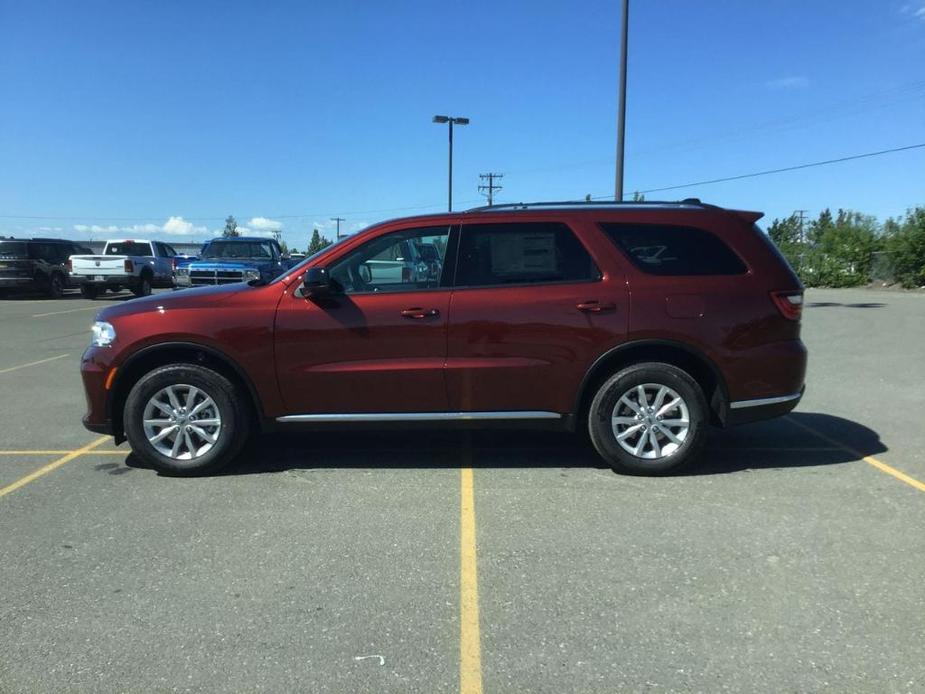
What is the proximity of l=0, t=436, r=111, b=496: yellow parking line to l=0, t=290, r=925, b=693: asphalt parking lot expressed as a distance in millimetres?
25

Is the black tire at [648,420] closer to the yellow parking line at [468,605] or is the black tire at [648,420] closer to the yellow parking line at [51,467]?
the yellow parking line at [468,605]

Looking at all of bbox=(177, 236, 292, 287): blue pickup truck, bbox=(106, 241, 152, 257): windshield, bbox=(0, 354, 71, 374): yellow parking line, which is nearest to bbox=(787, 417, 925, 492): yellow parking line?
bbox=(0, 354, 71, 374): yellow parking line

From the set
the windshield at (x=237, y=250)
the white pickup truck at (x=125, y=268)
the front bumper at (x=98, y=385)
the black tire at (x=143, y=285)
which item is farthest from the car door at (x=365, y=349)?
the black tire at (x=143, y=285)

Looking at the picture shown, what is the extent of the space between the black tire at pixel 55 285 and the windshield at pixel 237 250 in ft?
35.3

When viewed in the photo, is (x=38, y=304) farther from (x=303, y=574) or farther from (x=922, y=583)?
(x=922, y=583)

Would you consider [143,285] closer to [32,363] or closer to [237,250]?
[237,250]

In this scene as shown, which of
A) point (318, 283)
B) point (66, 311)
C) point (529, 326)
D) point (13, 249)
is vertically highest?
point (13, 249)

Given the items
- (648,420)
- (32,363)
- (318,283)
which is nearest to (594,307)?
(648,420)

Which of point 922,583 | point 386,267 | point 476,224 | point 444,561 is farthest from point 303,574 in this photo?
point 922,583

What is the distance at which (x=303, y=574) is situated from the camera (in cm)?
357

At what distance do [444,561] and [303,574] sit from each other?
0.72m

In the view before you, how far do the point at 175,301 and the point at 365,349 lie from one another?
55.2 inches

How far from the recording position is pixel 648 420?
4.97m

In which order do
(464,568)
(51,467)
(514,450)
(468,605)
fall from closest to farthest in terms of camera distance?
(468,605)
(464,568)
(51,467)
(514,450)
